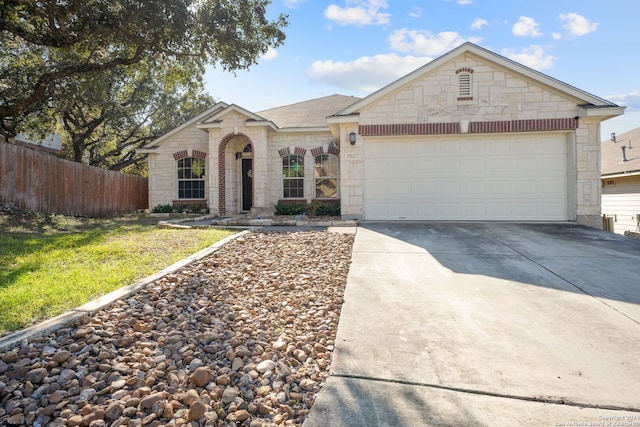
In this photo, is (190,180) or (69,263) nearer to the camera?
(69,263)

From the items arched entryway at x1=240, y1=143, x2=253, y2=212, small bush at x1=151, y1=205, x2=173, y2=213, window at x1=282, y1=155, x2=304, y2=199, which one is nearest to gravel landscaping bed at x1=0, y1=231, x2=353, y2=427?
window at x1=282, y1=155, x2=304, y2=199

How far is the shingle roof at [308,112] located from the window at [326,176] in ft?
4.53

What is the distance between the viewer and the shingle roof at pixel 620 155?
14.3 metres

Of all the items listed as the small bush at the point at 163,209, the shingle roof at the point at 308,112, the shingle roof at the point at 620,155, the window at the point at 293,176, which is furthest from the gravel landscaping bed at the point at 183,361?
the shingle roof at the point at 620,155

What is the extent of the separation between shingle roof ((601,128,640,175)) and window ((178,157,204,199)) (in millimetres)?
18030

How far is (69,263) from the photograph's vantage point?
16.4 ft

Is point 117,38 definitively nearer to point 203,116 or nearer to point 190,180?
point 203,116

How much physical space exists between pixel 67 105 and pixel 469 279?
690 inches

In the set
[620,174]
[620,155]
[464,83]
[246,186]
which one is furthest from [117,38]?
[620,155]

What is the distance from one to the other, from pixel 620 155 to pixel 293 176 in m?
15.5

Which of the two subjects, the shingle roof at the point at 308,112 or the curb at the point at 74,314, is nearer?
the curb at the point at 74,314

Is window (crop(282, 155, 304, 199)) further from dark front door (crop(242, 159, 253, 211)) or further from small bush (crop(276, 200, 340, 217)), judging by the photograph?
dark front door (crop(242, 159, 253, 211))

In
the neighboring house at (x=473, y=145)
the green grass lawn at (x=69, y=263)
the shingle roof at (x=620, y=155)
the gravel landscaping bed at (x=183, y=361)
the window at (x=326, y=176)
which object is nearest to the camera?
the gravel landscaping bed at (x=183, y=361)

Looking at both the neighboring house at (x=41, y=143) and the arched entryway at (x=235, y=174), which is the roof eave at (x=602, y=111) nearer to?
the arched entryway at (x=235, y=174)
